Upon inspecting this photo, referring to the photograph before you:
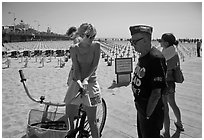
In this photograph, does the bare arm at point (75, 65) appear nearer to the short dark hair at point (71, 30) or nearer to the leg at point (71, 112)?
the short dark hair at point (71, 30)

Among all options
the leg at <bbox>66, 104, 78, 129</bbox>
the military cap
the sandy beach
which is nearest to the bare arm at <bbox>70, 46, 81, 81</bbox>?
the leg at <bbox>66, 104, 78, 129</bbox>

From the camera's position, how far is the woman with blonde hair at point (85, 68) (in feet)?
7.03

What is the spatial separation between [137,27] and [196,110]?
293cm

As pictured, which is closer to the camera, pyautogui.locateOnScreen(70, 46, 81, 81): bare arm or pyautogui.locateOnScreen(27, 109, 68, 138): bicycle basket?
pyautogui.locateOnScreen(27, 109, 68, 138): bicycle basket

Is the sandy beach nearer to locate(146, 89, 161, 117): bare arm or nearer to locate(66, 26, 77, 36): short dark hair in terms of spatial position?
locate(146, 89, 161, 117): bare arm

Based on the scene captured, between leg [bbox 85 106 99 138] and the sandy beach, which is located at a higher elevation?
leg [bbox 85 106 99 138]

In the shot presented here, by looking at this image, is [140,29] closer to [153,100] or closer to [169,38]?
[153,100]

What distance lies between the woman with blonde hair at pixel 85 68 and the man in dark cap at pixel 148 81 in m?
0.53

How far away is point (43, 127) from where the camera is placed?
2.46 meters

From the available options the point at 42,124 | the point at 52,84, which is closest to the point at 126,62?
the point at 52,84

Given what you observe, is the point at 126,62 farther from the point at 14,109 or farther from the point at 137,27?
the point at 137,27

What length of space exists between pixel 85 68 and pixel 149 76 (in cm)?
79

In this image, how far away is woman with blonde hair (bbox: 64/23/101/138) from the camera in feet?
7.03

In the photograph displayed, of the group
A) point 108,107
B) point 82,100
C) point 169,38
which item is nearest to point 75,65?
point 82,100
